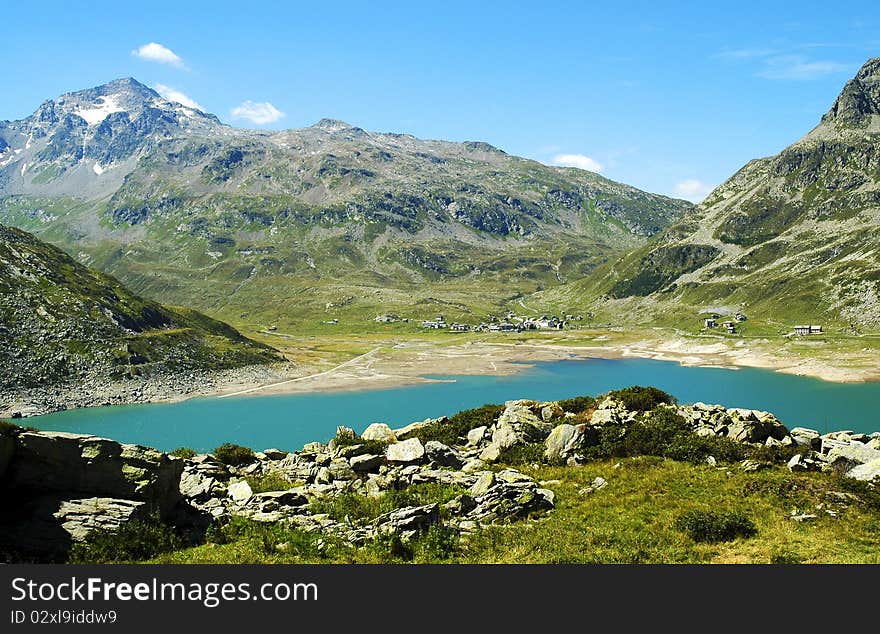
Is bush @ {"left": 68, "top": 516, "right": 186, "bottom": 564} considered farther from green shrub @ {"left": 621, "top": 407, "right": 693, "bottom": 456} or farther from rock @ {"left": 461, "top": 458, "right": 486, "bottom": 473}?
green shrub @ {"left": 621, "top": 407, "right": 693, "bottom": 456}

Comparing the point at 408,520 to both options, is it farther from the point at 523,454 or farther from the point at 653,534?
the point at 523,454

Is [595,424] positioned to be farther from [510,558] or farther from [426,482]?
[510,558]

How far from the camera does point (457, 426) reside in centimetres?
3909

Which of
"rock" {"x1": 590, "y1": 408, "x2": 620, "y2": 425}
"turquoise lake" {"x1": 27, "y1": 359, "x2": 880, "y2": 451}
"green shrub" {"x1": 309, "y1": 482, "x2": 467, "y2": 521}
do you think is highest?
"rock" {"x1": 590, "y1": 408, "x2": 620, "y2": 425}

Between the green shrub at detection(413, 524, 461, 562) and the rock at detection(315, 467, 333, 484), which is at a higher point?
the green shrub at detection(413, 524, 461, 562)

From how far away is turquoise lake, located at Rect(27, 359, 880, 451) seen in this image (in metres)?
98.1

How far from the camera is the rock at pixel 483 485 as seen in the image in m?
23.2

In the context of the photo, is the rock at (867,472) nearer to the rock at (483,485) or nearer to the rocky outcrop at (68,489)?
the rock at (483,485)

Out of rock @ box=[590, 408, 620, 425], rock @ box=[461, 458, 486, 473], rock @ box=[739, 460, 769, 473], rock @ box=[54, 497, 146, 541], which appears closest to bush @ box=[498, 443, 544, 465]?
rock @ box=[461, 458, 486, 473]

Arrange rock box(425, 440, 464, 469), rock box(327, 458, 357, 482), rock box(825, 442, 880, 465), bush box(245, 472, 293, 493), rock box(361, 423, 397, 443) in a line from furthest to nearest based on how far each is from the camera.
A: rock box(361, 423, 397, 443), rock box(425, 440, 464, 469), rock box(327, 458, 357, 482), bush box(245, 472, 293, 493), rock box(825, 442, 880, 465)

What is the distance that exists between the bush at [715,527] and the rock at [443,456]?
13437 mm

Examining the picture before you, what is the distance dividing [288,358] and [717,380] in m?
132

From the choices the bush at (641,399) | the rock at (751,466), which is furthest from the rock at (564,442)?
the rock at (751,466)

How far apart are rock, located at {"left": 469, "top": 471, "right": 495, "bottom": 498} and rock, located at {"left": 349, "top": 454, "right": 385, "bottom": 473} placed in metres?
7.05
